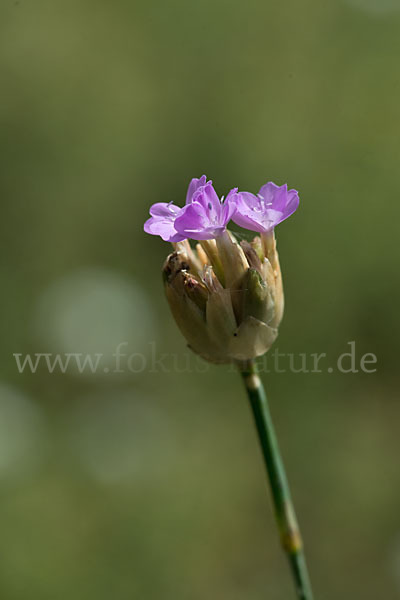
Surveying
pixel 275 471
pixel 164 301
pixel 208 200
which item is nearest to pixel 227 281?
pixel 208 200

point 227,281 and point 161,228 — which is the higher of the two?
point 161,228

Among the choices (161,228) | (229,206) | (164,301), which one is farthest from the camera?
(164,301)

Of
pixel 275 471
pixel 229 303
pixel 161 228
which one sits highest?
pixel 161 228

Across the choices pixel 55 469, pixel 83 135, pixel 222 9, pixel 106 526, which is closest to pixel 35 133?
pixel 83 135

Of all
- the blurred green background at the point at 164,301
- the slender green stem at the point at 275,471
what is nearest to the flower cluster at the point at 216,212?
the slender green stem at the point at 275,471

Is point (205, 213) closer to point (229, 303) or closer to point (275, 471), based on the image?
point (229, 303)

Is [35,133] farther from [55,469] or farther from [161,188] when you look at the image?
[55,469]

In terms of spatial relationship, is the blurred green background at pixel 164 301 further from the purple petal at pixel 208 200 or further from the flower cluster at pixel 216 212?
the purple petal at pixel 208 200
